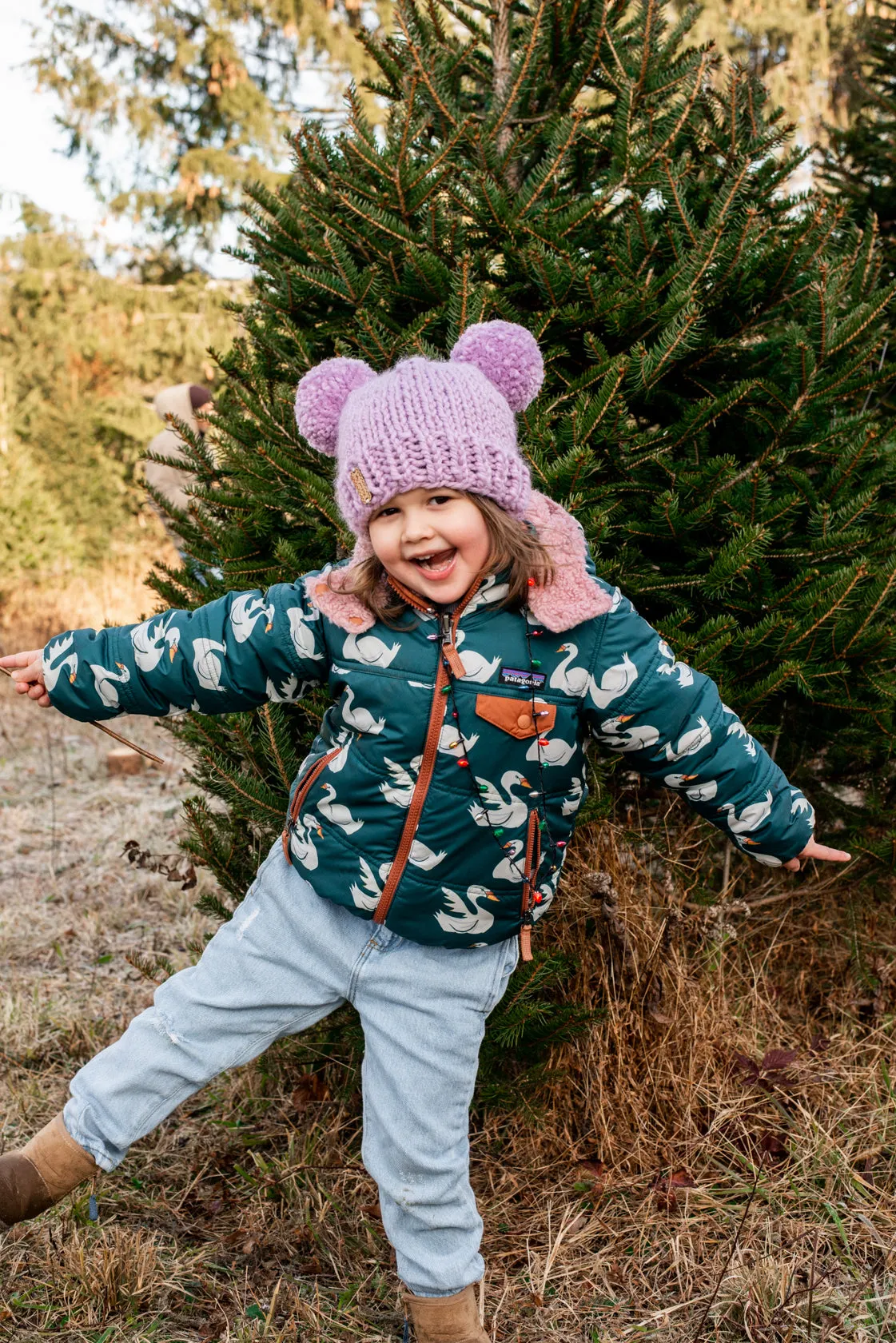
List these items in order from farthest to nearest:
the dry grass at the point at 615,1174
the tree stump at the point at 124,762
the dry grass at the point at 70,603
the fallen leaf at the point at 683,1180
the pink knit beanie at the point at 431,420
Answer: the dry grass at the point at 70,603
the tree stump at the point at 124,762
the fallen leaf at the point at 683,1180
the dry grass at the point at 615,1174
the pink knit beanie at the point at 431,420

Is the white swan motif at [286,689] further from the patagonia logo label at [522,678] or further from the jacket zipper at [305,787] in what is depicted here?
the patagonia logo label at [522,678]

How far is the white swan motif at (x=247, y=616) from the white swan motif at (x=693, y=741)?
31.9 inches

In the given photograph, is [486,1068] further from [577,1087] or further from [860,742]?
[860,742]

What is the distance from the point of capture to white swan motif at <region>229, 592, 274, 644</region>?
1.98 metres

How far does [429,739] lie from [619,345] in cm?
116

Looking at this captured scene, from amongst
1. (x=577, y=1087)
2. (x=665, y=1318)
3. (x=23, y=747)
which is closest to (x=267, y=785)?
(x=577, y=1087)

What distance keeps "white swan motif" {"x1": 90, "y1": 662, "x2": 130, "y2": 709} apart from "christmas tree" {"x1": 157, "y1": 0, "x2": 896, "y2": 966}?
35 centimetres

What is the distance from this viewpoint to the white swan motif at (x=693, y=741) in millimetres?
1889

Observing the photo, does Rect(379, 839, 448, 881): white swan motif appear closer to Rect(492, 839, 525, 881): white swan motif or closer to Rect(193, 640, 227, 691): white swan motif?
Rect(492, 839, 525, 881): white swan motif

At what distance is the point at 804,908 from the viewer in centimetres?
292

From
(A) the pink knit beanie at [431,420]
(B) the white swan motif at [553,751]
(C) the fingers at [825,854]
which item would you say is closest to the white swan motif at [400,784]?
(B) the white swan motif at [553,751]

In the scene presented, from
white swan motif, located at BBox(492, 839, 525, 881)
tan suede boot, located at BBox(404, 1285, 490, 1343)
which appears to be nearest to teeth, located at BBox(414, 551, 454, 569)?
white swan motif, located at BBox(492, 839, 525, 881)

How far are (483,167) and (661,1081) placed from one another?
2294 mm

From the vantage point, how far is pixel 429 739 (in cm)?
183
